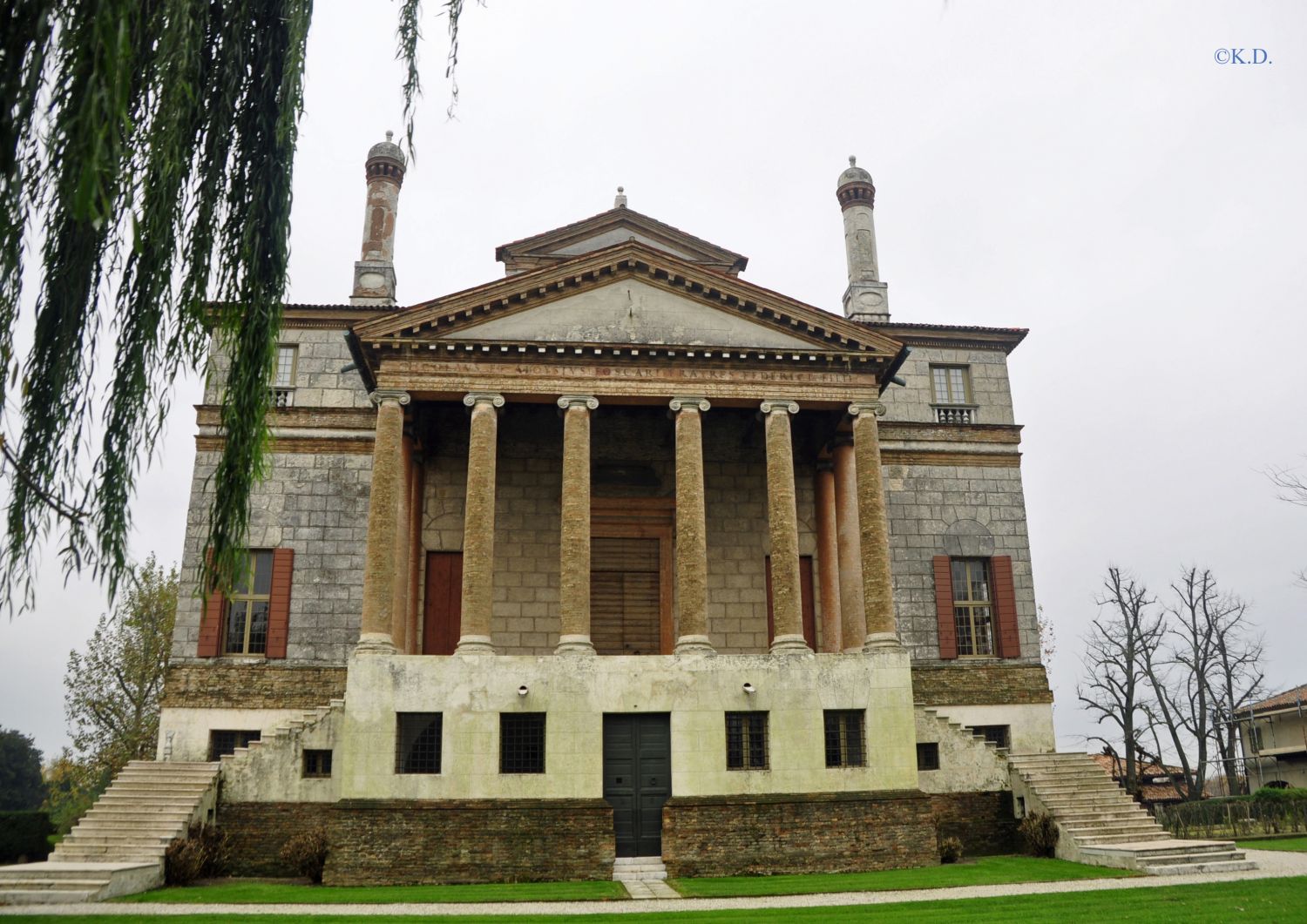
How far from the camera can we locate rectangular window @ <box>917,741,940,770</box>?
26.3 metres

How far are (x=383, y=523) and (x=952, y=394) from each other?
18184 millimetres

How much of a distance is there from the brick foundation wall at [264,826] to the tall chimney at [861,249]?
71.4 ft

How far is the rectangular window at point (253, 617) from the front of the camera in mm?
28516

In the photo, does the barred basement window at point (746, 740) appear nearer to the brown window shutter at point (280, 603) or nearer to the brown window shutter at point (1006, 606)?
the brown window shutter at point (1006, 606)

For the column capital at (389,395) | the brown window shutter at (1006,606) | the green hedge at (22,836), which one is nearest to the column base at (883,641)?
the brown window shutter at (1006,606)

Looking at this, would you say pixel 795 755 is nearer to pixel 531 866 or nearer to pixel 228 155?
pixel 531 866

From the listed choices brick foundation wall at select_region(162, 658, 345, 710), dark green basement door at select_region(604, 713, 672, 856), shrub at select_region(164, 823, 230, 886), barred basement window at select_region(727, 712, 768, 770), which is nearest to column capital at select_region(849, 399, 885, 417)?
barred basement window at select_region(727, 712, 768, 770)

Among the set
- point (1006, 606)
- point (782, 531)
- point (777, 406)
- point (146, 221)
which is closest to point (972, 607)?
point (1006, 606)

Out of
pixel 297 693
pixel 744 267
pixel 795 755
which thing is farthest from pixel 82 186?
pixel 744 267

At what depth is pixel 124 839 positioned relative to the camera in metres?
21.9

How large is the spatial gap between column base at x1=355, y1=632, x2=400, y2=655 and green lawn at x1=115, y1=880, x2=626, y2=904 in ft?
15.7

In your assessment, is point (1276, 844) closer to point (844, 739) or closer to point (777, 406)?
point (844, 739)

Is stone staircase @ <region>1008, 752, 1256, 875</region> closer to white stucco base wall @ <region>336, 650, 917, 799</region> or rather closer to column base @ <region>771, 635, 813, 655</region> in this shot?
white stucco base wall @ <region>336, 650, 917, 799</region>

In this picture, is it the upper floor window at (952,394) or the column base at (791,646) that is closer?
the column base at (791,646)
